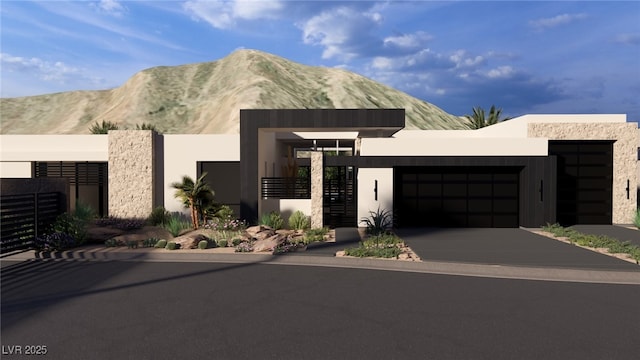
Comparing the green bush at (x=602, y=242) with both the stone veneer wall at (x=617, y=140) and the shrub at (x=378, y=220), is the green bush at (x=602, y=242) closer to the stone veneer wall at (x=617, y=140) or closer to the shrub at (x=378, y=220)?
the stone veneer wall at (x=617, y=140)

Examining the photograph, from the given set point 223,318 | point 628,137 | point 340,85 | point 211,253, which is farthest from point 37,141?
point 340,85

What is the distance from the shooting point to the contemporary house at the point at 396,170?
59.2 ft

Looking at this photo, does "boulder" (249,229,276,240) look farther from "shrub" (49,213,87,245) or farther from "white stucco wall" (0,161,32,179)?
"white stucco wall" (0,161,32,179)

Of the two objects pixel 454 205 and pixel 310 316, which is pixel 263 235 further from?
pixel 454 205

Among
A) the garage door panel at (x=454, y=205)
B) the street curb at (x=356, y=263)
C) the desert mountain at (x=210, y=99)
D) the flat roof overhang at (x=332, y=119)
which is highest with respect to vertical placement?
the desert mountain at (x=210, y=99)

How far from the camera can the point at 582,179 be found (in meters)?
19.8

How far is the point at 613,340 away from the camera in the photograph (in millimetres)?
5840

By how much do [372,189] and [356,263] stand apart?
763cm

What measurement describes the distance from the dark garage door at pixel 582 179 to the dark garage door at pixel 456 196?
10.1ft

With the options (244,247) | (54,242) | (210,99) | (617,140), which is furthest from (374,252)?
(210,99)

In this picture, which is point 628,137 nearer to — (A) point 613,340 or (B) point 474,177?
(B) point 474,177

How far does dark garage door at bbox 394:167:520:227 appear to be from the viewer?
18.6 m

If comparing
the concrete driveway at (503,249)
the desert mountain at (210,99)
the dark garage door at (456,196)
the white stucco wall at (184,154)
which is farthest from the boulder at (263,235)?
the desert mountain at (210,99)

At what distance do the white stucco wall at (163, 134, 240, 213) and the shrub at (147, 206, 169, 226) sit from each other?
1005 mm
